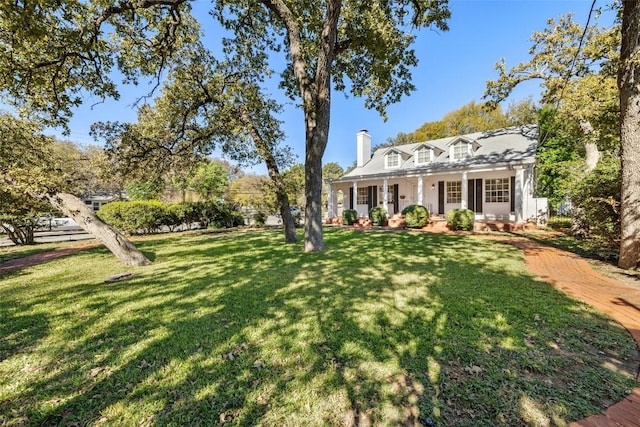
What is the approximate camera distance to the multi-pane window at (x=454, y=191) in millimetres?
15625

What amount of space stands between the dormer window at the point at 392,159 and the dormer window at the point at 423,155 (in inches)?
53.5

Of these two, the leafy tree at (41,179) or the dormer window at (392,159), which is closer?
the leafy tree at (41,179)

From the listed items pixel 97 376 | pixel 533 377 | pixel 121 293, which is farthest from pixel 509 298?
pixel 121 293

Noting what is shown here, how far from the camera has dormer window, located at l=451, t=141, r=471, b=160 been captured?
1575 centimetres

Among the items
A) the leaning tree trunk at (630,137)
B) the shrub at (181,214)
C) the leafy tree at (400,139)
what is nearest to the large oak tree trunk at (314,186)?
the leaning tree trunk at (630,137)

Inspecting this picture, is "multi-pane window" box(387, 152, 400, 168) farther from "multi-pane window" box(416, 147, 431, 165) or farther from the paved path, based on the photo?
the paved path

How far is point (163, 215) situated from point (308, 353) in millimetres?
15571

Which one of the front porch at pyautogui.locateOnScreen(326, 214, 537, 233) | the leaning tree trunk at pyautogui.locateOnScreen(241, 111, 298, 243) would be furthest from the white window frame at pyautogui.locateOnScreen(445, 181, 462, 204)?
the leaning tree trunk at pyautogui.locateOnScreen(241, 111, 298, 243)

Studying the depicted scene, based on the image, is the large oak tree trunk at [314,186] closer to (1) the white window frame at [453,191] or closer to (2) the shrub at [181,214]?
(1) the white window frame at [453,191]

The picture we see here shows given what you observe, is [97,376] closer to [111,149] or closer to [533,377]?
[533,377]

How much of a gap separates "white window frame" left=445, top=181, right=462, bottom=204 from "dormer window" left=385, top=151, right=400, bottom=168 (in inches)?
151

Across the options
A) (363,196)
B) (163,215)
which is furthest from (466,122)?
(163,215)

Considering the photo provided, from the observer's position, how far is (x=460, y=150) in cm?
1597

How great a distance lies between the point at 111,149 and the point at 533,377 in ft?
37.4
